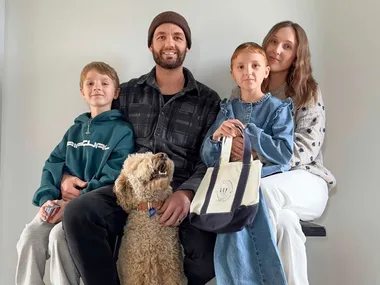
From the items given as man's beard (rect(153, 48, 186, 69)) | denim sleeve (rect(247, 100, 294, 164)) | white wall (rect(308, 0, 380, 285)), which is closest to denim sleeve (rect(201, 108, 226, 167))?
denim sleeve (rect(247, 100, 294, 164))

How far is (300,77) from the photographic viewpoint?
1.87 m

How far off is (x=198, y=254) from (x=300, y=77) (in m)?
0.80

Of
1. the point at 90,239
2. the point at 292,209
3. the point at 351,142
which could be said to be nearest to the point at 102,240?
the point at 90,239

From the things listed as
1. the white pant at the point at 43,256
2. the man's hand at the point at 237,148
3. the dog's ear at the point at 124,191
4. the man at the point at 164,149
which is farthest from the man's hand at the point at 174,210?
the white pant at the point at 43,256

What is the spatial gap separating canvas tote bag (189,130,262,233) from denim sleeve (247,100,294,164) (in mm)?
54

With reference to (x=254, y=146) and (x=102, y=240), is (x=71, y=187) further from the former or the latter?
(x=254, y=146)

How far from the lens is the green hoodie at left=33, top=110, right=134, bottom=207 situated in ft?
5.71

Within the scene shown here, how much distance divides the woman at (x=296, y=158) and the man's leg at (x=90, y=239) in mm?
475

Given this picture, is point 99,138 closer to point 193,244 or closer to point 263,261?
point 193,244

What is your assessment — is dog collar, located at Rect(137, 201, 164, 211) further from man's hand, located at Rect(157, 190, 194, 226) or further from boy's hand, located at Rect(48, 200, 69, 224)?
boy's hand, located at Rect(48, 200, 69, 224)

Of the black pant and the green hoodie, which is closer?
the black pant

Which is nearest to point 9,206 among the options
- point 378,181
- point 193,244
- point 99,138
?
point 99,138

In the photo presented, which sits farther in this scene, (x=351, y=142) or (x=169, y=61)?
(x=351, y=142)

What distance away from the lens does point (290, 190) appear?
1.57 metres
